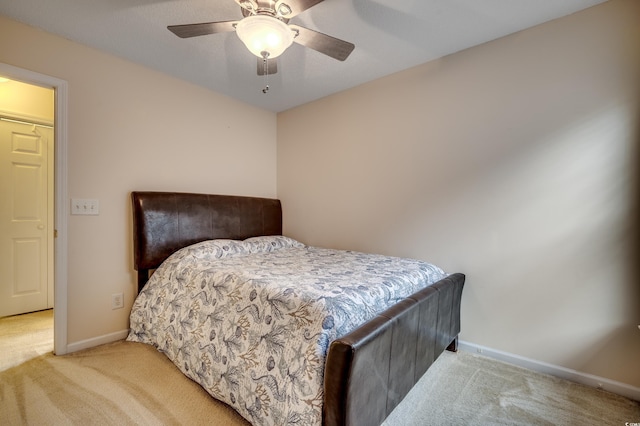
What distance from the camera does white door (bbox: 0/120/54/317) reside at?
281cm

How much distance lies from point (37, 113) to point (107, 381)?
9.60 ft

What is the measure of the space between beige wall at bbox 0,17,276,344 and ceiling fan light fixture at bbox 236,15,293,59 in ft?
5.41

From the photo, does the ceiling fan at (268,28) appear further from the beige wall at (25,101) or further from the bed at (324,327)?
the beige wall at (25,101)

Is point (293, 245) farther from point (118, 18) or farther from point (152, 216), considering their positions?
point (118, 18)

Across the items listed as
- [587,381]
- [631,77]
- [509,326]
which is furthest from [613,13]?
[587,381]

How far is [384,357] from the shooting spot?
1.33 meters

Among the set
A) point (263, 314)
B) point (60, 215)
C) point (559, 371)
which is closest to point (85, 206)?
point (60, 215)

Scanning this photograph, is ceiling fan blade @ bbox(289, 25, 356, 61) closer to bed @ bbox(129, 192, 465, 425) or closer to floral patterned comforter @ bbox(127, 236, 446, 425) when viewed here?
floral patterned comforter @ bbox(127, 236, 446, 425)

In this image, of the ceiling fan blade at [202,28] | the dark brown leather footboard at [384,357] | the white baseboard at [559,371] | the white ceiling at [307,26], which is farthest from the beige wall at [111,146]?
the white baseboard at [559,371]

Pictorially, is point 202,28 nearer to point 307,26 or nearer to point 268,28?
point 268,28

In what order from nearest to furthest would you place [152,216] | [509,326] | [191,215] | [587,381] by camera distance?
[587,381], [509,326], [152,216], [191,215]

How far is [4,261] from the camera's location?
279cm

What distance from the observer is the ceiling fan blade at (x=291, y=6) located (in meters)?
1.39

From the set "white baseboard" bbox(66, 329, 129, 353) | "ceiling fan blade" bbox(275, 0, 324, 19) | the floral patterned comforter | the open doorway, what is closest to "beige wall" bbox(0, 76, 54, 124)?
the open doorway
